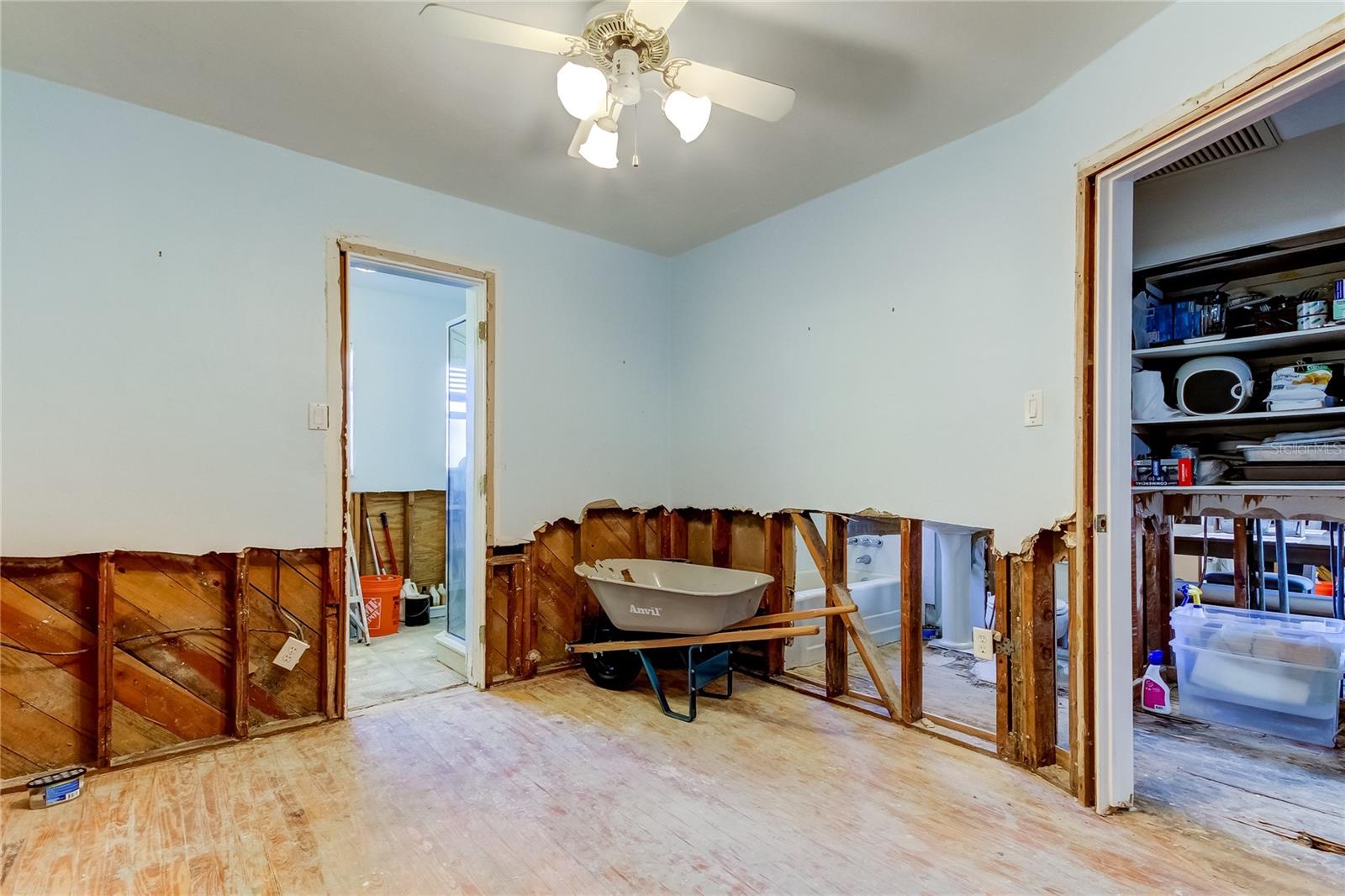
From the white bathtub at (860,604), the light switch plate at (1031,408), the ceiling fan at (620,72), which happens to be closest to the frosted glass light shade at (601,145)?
the ceiling fan at (620,72)

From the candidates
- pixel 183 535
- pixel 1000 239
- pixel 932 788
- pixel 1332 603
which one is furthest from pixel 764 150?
pixel 1332 603

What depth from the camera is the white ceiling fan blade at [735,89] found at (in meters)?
1.79

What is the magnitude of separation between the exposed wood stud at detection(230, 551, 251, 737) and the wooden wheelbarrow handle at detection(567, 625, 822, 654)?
4.60 ft

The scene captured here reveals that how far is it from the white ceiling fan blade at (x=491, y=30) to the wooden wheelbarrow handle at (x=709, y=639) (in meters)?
2.14

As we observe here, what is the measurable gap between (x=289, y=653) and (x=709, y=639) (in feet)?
5.86

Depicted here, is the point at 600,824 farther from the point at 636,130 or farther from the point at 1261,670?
the point at 1261,670

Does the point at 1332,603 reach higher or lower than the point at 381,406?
lower

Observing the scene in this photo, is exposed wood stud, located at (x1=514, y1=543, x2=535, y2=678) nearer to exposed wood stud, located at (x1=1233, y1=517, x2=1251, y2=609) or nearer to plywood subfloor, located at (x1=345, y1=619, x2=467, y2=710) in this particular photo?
plywood subfloor, located at (x1=345, y1=619, x2=467, y2=710)

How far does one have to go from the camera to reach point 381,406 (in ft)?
16.9

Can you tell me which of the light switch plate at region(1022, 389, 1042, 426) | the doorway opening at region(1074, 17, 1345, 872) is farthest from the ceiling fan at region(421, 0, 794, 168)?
the light switch plate at region(1022, 389, 1042, 426)

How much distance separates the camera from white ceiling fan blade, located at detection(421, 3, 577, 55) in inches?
60.2

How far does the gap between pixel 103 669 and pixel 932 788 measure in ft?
9.74

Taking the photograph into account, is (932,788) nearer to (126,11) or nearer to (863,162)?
(863,162)

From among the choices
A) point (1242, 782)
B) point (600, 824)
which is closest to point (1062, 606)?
point (1242, 782)
